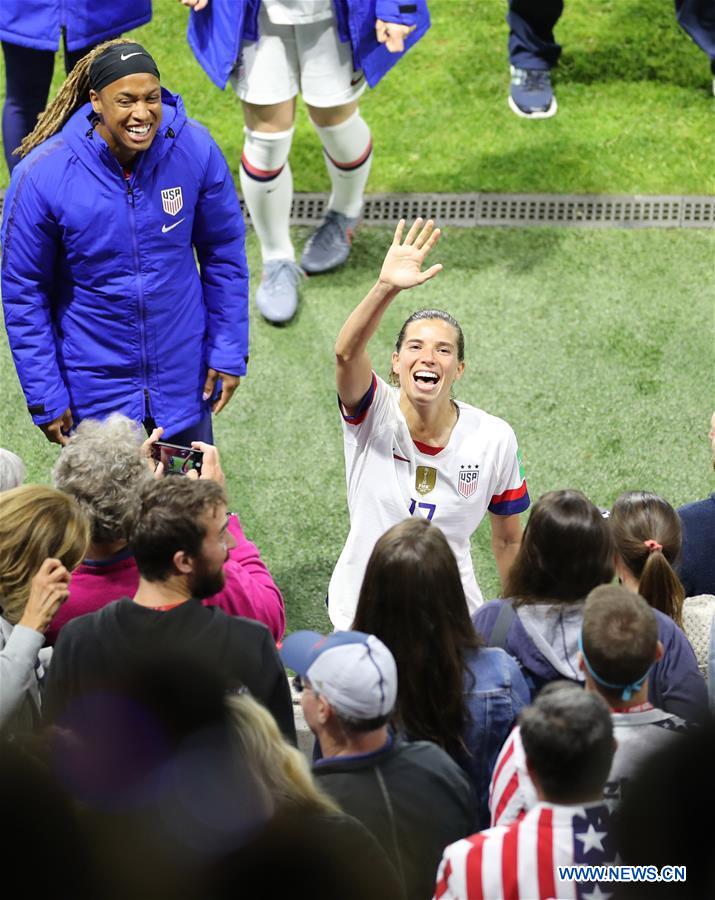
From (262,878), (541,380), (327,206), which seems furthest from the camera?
(327,206)

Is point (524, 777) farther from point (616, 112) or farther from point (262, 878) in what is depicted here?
point (616, 112)

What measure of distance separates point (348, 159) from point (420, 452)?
244 centimetres

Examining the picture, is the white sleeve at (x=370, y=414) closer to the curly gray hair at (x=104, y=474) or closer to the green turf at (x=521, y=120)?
the curly gray hair at (x=104, y=474)

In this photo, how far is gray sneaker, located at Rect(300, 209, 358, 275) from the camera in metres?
5.89

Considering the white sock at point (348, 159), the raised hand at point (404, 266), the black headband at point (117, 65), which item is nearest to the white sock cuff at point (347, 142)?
the white sock at point (348, 159)

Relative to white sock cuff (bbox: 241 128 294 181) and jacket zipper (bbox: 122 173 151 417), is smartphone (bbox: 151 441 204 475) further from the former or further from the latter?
white sock cuff (bbox: 241 128 294 181)

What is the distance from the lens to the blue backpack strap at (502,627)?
9.77ft

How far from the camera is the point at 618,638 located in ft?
8.34

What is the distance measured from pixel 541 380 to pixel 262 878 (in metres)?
3.46

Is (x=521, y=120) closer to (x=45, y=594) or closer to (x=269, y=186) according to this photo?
(x=269, y=186)

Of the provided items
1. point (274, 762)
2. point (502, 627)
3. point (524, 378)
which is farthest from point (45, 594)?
point (524, 378)

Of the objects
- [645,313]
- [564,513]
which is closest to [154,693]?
[564,513]

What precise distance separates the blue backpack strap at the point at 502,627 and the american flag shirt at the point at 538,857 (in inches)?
26.9

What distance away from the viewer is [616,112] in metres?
6.61
